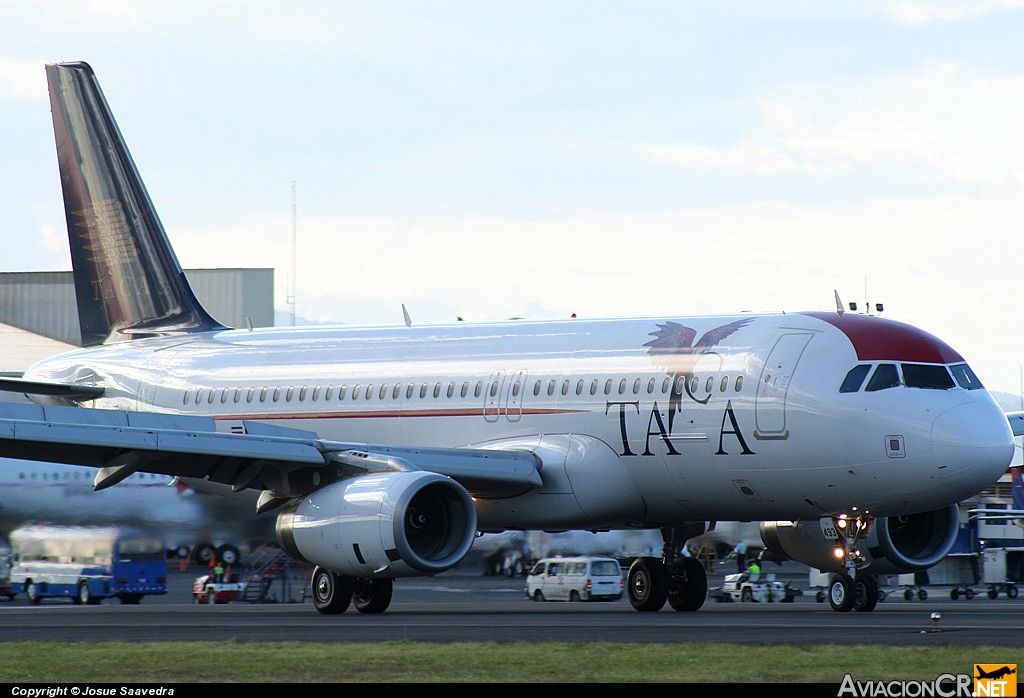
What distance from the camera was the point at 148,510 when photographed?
32188mm

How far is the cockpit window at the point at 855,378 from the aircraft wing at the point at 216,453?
5.41 m

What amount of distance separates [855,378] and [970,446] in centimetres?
200

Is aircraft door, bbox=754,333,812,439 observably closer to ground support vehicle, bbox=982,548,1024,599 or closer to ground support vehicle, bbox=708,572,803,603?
ground support vehicle, bbox=708,572,803,603

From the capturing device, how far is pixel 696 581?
28922 millimetres

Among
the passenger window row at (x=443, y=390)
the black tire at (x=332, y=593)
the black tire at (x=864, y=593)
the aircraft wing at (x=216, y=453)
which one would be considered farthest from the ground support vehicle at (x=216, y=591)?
the black tire at (x=864, y=593)

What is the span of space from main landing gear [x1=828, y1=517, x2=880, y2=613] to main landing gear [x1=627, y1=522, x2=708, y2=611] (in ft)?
11.3

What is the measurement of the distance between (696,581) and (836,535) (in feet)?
10.9

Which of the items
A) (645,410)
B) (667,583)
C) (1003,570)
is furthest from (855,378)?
(1003,570)

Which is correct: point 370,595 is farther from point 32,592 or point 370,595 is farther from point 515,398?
point 32,592

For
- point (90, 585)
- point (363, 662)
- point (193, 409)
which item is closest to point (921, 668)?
point (363, 662)

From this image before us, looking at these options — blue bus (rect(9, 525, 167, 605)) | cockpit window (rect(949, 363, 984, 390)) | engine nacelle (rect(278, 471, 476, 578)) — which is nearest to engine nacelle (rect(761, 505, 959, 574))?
cockpit window (rect(949, 363, 984, 390))

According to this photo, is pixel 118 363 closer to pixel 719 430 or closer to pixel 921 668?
pixel 719 430

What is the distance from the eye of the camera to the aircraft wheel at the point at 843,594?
25.7 m

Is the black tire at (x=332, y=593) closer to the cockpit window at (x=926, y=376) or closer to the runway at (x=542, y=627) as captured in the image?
the runway at (x=542, y=627)
